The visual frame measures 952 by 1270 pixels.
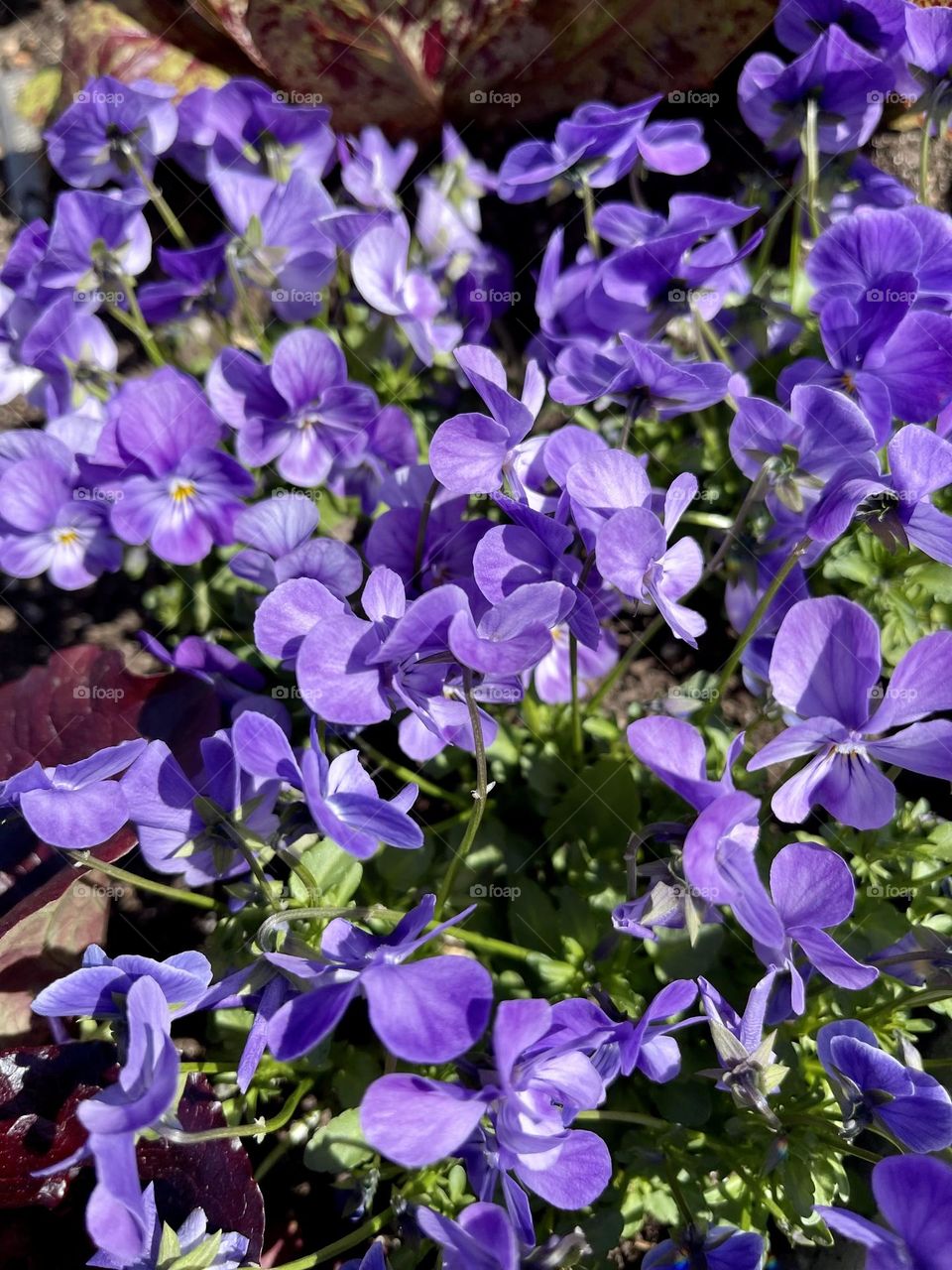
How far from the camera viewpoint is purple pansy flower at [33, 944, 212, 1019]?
115 cm

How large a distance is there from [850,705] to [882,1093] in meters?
0.44

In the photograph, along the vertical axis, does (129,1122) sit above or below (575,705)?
above

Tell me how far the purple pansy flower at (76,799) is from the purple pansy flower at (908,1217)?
2.72 feet

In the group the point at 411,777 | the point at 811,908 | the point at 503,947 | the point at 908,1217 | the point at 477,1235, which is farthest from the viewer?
the point at 411,777

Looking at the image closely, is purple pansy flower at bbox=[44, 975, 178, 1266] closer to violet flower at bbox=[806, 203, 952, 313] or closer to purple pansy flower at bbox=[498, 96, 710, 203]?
violet flower at bbox=[806, 203, 952, 313]

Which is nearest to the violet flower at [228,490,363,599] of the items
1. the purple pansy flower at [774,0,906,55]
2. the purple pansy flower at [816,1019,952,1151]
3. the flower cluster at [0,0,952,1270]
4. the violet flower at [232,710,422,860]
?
the flower cluster at [0,0,952,1270]

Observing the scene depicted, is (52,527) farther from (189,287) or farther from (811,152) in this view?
(811,152)

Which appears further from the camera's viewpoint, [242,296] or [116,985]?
[242,296]

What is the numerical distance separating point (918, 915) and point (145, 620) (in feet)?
5.69

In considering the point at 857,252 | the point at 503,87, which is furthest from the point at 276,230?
the point at 503,87

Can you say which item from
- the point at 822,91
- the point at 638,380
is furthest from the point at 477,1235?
the point at 822,91

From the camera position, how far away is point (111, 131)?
2.09 m

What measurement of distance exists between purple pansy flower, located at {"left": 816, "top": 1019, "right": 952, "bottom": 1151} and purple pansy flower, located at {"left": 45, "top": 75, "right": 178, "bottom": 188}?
1.98 m

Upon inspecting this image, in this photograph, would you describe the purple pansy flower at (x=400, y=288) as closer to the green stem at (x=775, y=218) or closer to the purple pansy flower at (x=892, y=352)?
the green stem at (x=775, y=218)
